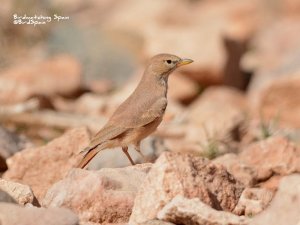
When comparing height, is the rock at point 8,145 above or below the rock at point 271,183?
above

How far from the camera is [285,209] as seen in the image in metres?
4.49

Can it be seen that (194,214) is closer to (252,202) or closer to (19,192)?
(252,202)

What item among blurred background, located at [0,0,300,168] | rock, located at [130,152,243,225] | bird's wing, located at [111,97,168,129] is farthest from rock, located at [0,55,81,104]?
rock, located at [130,152,243,225]

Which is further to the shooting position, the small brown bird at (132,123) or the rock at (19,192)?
the small brown bird at (132,123)

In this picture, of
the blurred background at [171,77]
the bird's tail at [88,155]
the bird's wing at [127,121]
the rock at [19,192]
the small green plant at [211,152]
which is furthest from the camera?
the blurred background at [171,77]

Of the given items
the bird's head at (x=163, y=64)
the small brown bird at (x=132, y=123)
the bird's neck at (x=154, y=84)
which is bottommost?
the small brown bird at (x=132, y=123)

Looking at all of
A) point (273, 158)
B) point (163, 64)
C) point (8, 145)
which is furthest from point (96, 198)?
point (163, 64)

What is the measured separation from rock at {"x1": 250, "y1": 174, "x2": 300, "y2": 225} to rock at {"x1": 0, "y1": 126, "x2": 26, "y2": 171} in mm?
3006

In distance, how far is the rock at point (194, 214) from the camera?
15.3 ft

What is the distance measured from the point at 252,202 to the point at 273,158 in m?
Result: 1.93

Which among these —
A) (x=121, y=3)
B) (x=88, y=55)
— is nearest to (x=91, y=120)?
(x=88, y=55)

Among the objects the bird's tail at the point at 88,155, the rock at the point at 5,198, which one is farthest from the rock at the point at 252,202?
the bird's tail at the point at 88,155

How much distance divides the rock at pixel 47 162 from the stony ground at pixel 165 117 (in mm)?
10

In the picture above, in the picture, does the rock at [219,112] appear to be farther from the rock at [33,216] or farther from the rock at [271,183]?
the rock at [33,216]
